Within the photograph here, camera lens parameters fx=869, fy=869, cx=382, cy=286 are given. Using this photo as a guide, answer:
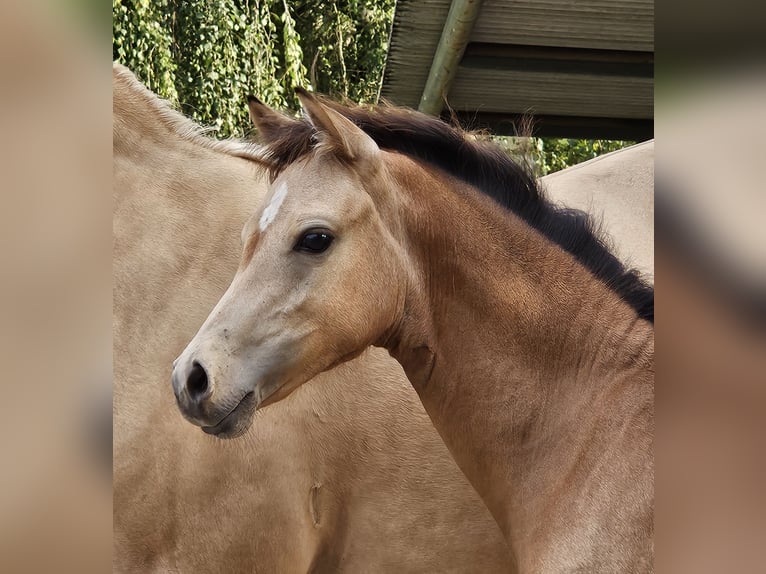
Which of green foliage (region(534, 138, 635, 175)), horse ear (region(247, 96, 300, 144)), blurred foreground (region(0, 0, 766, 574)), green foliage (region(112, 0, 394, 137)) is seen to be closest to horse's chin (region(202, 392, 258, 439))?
horse ear (region(247, 96, 300, 144))

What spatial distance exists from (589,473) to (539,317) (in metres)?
0.37

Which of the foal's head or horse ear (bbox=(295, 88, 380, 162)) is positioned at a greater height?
horse ear (bbox=(295, 88, 380, 162))

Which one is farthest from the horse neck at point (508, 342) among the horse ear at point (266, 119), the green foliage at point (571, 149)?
the green foliage at point (571, 149)

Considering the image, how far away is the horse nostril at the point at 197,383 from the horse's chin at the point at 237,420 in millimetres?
76

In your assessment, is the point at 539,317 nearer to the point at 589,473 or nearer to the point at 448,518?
the point at 589,473

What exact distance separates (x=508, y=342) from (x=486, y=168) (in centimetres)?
44

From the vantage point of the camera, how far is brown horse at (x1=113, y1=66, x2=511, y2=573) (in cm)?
246

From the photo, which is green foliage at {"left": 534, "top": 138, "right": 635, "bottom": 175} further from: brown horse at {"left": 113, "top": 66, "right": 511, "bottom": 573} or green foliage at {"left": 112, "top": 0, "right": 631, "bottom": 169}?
brown horse at {"left": 113, "top": 66, "right": 511, "bottom": 573}

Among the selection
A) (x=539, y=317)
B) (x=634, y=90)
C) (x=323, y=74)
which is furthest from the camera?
(x=323, y=74)

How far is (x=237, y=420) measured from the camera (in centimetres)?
183
